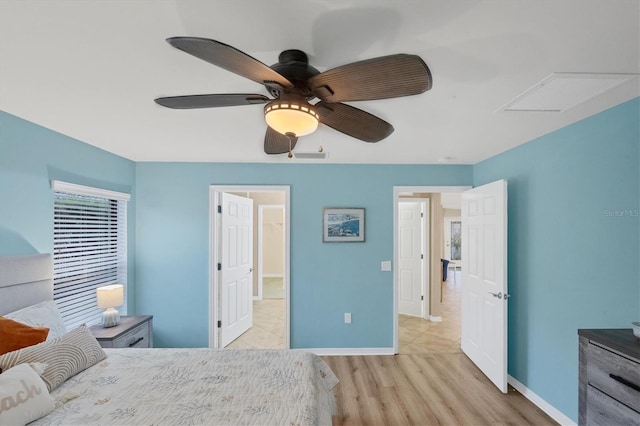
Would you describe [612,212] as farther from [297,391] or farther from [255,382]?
[255,382]

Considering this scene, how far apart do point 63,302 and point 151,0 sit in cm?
278

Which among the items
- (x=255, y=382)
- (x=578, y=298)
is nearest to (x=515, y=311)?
(x=578, y=298)

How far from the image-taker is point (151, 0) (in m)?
1.06

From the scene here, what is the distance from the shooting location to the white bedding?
140 centimetres

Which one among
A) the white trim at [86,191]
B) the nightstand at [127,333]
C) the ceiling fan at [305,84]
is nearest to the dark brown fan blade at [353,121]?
the ceiling fan at [305,84]

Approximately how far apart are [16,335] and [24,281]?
0.57 meters

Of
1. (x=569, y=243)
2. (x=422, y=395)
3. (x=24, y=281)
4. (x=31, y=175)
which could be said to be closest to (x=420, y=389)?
(x=422, y=395)

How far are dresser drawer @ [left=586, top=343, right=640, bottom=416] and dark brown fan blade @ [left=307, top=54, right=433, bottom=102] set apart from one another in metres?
1.71

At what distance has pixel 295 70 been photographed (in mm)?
1244

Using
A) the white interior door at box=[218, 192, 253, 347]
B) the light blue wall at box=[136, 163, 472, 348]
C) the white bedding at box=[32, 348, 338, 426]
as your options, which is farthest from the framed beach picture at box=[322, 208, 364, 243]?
the white bedding at box=[32, 348, 338, 426]

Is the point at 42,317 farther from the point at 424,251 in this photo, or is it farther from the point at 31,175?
the point at 424,251

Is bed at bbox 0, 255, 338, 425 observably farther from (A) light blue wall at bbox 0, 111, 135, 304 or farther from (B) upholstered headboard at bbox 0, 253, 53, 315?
(A) light blue wall at bbox 0, 111, 135, 304

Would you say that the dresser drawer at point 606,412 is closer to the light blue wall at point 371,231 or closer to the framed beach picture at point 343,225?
the light blue wall at point 371,231

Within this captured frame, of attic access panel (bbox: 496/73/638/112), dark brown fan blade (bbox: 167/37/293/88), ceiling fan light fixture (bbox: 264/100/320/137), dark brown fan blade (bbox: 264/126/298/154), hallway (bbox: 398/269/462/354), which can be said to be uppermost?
attic access panel (bbox: 496/73/638/112)
